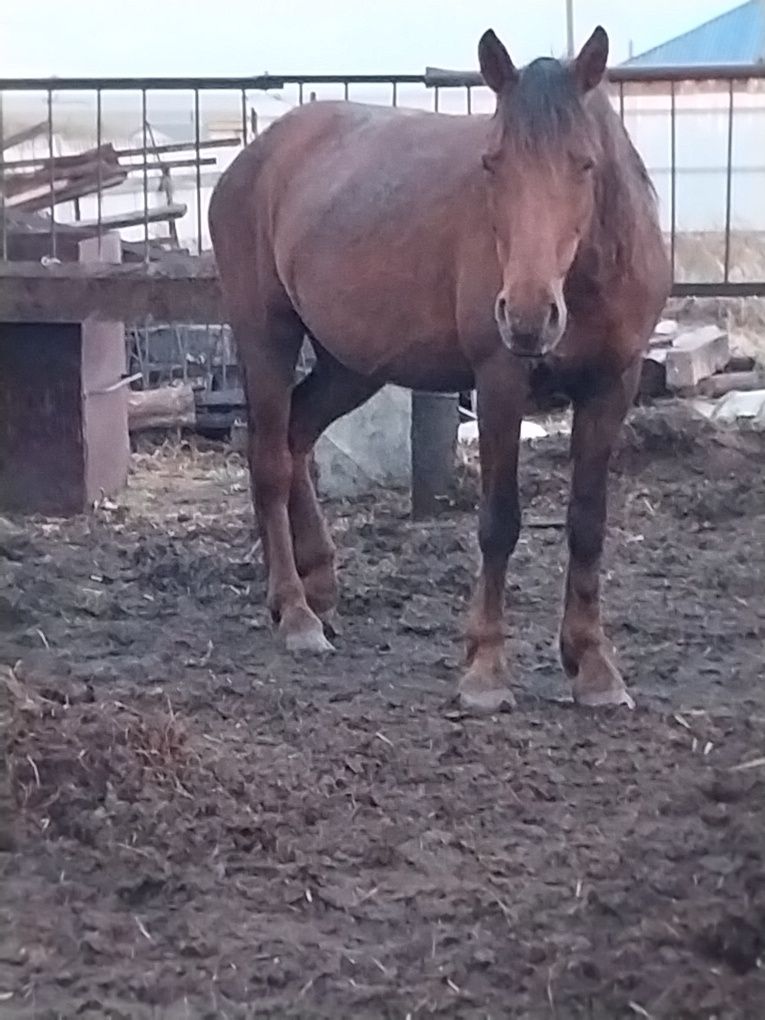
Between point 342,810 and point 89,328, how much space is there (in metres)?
4.05

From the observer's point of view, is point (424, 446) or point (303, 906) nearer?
point (303, 906)

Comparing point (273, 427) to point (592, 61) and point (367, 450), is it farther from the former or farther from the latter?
point (367, 450)

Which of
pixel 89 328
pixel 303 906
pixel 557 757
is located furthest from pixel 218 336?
pixel 303 906

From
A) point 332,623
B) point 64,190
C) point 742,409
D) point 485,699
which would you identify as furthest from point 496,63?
point 742,409

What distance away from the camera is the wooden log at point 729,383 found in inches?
339

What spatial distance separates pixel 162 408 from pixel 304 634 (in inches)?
151

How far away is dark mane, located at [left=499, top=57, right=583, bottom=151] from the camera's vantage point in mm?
3520

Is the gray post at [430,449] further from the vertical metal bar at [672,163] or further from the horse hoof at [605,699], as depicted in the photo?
the horse hoof at [605,699]

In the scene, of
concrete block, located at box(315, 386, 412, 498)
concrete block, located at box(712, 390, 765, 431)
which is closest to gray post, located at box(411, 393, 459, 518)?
concrete block, located at box(315, 386, 412, 498)

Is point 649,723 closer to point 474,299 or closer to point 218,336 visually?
point 474,299

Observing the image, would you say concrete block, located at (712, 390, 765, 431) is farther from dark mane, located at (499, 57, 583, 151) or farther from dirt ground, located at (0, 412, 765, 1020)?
dark mane, located at (499, 57, 583, 151)

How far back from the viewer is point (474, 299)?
3.94 m

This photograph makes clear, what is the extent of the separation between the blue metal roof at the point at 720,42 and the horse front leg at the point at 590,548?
13.1 feet

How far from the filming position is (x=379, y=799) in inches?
130
